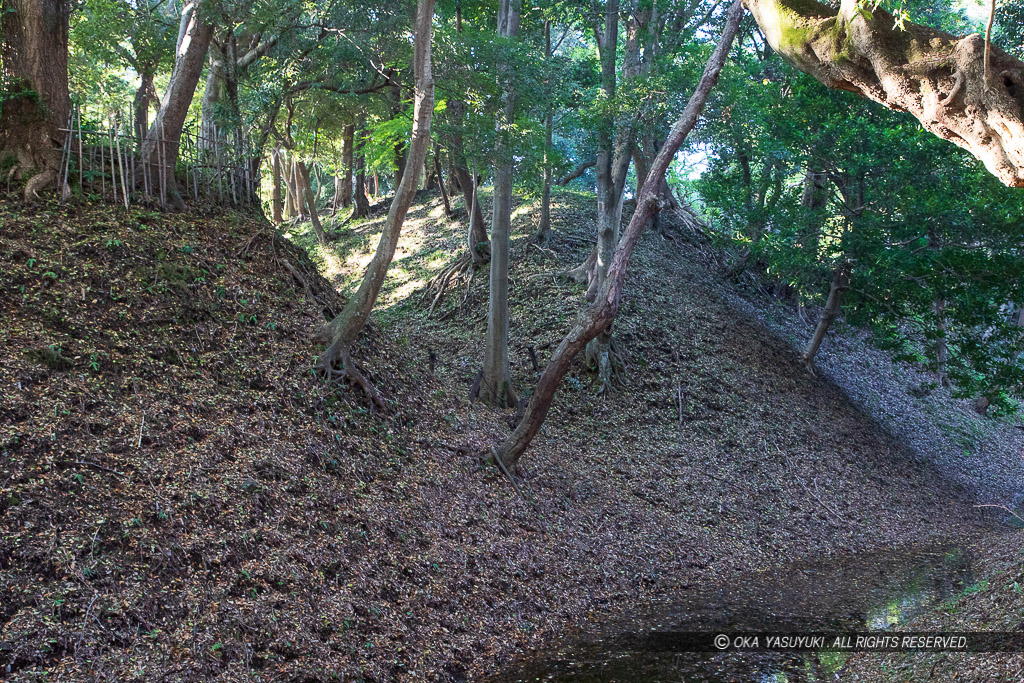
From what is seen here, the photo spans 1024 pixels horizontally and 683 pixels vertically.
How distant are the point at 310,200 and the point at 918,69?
909 inches

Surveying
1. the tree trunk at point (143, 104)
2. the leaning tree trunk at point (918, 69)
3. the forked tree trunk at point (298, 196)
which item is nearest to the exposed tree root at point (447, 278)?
the tree trunk at point (143, 104)

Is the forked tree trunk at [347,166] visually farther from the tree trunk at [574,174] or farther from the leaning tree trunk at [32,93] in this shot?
the leaning tree trunk at [32,93]

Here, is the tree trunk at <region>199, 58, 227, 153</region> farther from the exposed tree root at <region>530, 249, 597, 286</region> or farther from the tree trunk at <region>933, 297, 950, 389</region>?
the tree trunk at <region>933, 297, 950, 389</region>

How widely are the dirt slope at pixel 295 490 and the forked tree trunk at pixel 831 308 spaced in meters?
3.37

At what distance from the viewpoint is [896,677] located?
6.03 meters

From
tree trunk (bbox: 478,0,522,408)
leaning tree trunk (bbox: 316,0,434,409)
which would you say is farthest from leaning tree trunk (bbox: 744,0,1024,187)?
tree trunk (bbox: 478,0,522,408)

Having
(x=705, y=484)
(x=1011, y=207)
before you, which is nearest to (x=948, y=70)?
(x=705, y=484)

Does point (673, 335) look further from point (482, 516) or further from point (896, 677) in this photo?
point (896, 677)

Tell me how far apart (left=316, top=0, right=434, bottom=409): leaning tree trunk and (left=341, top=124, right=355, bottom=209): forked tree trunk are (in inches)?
562

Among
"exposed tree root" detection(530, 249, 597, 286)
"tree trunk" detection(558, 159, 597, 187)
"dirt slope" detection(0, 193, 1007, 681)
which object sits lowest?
"dirt slope" detection(0, 193, 1007, 681)

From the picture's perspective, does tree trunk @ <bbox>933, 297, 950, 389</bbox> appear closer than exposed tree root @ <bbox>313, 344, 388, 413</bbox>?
No

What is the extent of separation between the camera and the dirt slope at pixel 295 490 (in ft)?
18.7

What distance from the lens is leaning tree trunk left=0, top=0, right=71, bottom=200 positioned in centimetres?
927

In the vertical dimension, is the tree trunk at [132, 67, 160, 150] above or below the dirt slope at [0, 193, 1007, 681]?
above
